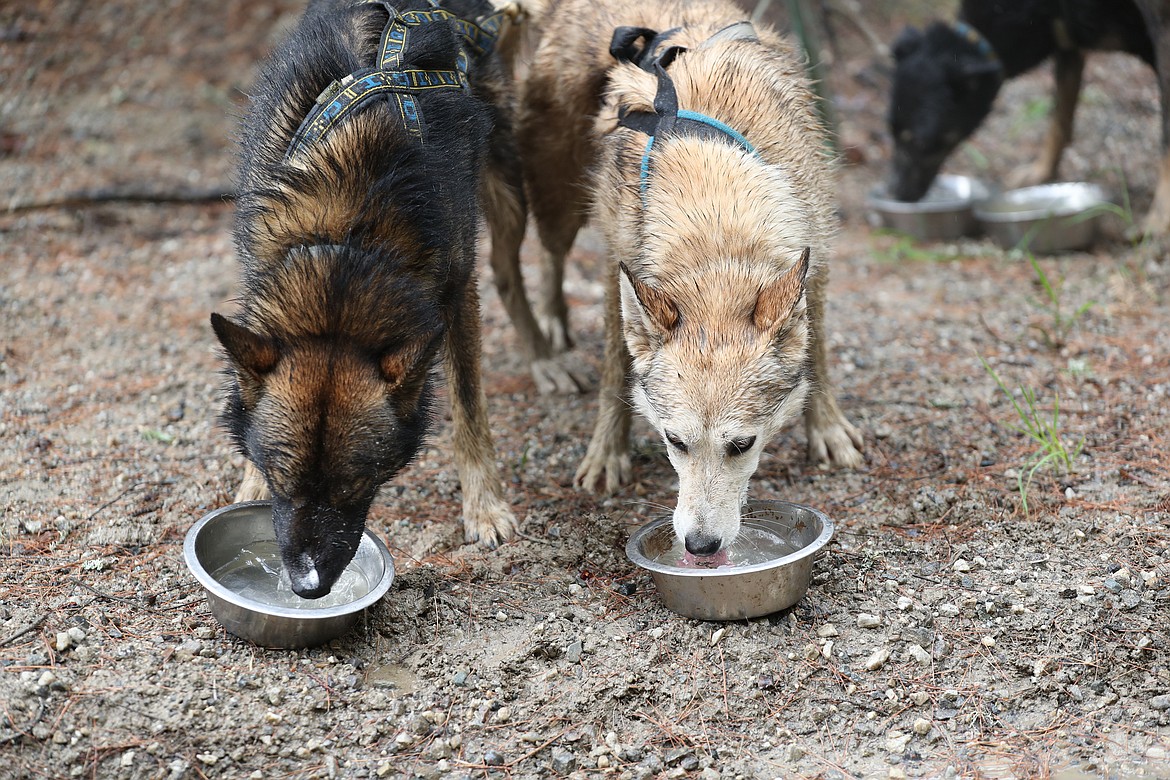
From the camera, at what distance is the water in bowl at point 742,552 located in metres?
4.24

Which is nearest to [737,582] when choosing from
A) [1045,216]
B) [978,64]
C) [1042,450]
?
[1042,450]

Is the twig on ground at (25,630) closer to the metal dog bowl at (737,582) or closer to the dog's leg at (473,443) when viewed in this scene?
the dog's leg at (473,443)

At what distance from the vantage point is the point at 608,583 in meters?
4.37

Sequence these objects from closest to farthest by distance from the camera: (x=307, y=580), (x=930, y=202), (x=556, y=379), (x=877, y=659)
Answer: (x=307, y=580) → (x=877, y=659) → (x=556, y=379) → (x=930, y=202)

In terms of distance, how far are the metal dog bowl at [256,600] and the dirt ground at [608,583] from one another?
4.0 inches

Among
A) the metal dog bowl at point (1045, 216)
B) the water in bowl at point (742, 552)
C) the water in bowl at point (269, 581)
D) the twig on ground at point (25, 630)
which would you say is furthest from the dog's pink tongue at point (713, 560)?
the metal dog bowl at point (1045, 216)

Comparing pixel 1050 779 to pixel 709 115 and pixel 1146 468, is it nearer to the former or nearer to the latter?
pixel 1146 468

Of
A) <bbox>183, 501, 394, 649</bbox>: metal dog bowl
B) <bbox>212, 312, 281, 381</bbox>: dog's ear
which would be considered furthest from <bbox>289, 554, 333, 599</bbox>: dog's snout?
<bbox>212, 312, 281, 381</bbox>: dog's ear

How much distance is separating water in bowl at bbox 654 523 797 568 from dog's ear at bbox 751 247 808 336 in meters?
0.90

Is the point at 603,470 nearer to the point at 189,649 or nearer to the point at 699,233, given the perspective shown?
the point at 699,233

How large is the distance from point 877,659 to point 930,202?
6.16m

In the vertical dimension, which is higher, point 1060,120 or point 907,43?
point 907,43

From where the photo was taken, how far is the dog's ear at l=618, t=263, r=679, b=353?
3.93m

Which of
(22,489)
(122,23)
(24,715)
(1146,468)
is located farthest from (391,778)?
(122,23)
